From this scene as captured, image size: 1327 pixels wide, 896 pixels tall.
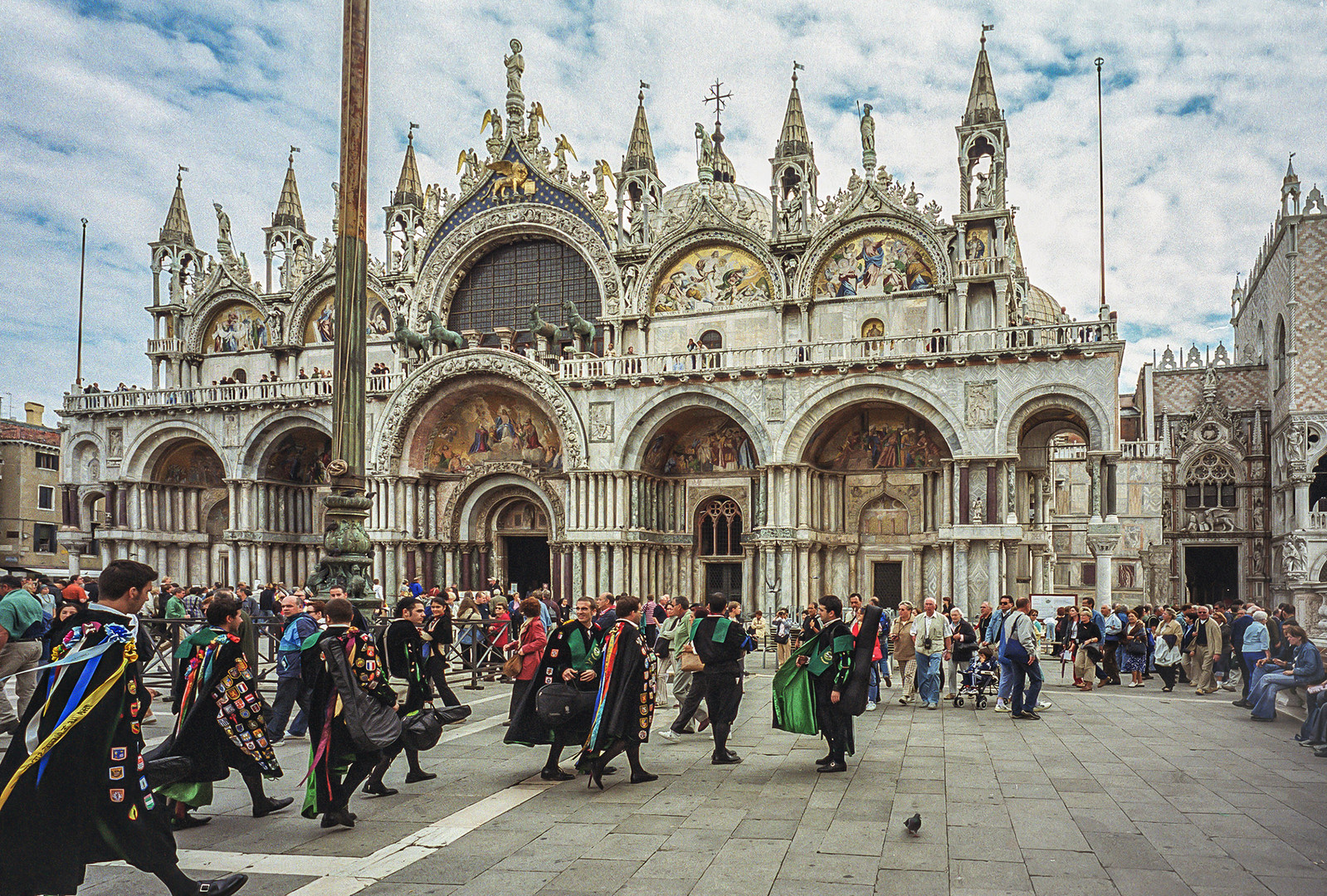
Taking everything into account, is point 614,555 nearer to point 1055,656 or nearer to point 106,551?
point 1055,656

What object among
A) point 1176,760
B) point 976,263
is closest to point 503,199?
point 976,263

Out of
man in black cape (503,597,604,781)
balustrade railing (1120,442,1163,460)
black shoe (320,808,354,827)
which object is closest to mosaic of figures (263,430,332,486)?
man in black cape (503,597,604,781)

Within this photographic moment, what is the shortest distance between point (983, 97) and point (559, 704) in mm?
25586

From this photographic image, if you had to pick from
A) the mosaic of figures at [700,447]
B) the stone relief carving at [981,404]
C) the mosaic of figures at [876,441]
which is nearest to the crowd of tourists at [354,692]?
the stone relief carving at [981,404]

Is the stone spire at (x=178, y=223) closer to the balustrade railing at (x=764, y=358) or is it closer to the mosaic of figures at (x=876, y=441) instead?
the balustrade railing at (x=764, y=358)

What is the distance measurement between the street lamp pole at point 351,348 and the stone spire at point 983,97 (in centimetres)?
1972

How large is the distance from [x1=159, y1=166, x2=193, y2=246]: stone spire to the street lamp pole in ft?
92.1

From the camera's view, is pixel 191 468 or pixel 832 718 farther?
pixel 191 468

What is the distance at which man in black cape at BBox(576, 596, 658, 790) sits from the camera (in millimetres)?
8836

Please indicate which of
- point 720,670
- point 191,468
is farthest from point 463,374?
point 720,670

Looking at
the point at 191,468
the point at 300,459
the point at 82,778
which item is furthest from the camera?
the point at 191,468

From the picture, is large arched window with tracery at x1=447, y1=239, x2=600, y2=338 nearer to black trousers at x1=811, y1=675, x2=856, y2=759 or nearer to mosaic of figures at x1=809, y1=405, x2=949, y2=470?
mosaic of figures at x1=809, y1=405, x2=949, y2=470

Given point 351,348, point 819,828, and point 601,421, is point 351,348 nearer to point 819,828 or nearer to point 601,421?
point 819,828

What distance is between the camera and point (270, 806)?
26.1 ft
